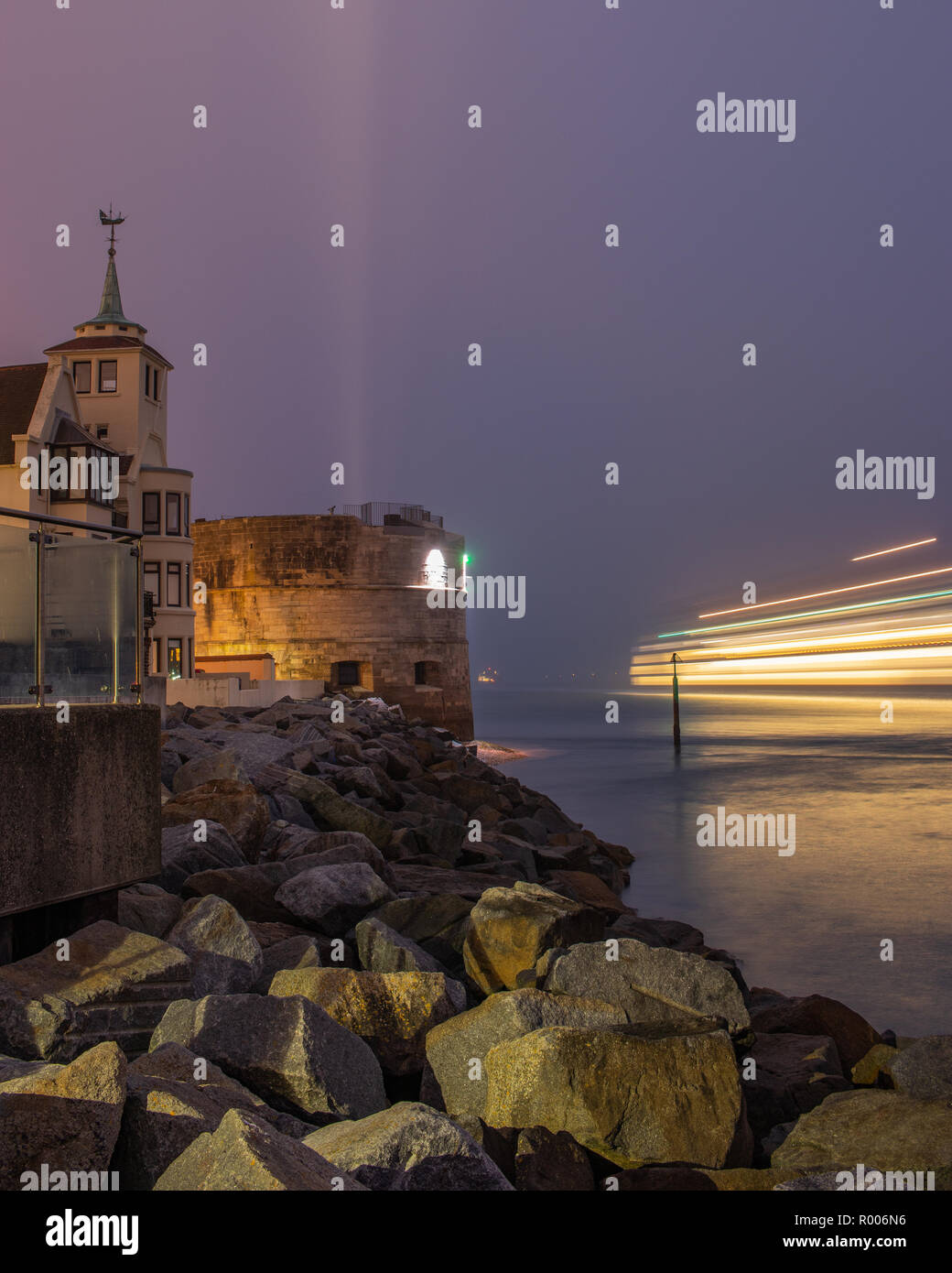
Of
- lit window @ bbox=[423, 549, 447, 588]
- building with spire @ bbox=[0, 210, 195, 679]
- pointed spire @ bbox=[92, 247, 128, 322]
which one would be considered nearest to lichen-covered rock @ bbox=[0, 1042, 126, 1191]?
building with spire @ bbox=[0, 210, 195, 679]

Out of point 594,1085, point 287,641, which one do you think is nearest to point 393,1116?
point 594,1085

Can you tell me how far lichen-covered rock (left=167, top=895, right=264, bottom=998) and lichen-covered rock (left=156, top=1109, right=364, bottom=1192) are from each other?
6.33ft

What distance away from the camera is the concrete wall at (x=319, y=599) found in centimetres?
3881

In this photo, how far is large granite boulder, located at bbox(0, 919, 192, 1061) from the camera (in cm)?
443

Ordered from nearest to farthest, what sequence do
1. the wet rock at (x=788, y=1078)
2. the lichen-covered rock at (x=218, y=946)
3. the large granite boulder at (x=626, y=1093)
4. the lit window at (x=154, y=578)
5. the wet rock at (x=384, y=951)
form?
the large granite boulder at (x=626, y=1093) < the lichen-covered rock at (x=218, y=946) < the wet rock at (x=788, y=1078) < the wet rock at (x=384, y=951) < the lit window at (x=154, y=578)

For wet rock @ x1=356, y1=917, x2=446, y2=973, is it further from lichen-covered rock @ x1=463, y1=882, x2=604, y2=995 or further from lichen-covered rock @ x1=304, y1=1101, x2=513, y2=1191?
lichen-covered rock @ x1=304, y1=1101, x2=513, y2=1191

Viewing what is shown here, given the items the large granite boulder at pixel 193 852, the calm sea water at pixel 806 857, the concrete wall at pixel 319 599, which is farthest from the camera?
the concrete wall at pixel 319 599

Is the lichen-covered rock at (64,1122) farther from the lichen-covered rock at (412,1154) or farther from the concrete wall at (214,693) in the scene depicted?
the concrete wall at (214,693)

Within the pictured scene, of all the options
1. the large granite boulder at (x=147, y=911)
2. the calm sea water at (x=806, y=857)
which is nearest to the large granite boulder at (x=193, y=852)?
the large granite boulder at (x=147, y=911)

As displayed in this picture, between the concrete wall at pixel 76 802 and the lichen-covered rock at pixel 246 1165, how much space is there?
1783mm

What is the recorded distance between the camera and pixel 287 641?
3888cm

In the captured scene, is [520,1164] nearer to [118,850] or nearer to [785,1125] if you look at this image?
[785,1125]

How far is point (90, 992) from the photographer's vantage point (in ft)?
15.4
